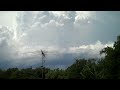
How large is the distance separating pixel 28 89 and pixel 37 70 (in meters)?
47.3

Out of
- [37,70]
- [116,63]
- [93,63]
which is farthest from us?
[37,70]

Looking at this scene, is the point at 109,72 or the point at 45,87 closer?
the point at 45,87

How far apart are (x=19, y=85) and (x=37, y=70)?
4727 cm

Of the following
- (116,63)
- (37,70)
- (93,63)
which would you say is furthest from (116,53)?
(37,70)

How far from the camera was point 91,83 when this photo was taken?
7.01ft
